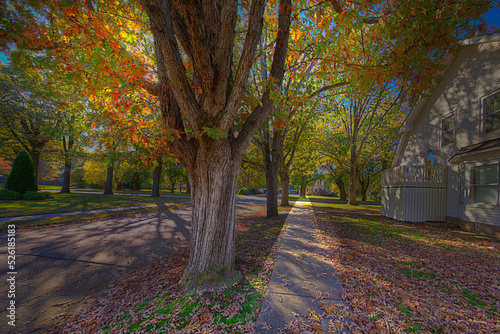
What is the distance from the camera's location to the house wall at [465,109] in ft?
25.0

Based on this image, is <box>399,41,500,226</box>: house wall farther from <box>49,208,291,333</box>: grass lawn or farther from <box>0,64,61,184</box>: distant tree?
<box>0,64,61,184</box>: distant tree

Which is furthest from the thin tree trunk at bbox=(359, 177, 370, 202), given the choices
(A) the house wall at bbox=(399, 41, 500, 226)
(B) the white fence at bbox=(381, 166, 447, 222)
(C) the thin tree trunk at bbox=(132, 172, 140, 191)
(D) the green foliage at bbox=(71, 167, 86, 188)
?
(D) the green foliage at bbox=(71, 167, 86, 188)

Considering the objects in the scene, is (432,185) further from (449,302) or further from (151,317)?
(151,317)

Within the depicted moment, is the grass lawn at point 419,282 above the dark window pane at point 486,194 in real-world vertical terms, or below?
below

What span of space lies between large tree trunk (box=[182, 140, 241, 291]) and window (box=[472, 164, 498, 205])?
32.0 ft

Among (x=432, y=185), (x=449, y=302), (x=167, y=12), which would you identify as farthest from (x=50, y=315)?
(x=432, y=185)

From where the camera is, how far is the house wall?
25.0ft

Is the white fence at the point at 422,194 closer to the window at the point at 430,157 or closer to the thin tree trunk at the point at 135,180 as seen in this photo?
the window at the point at 430,157

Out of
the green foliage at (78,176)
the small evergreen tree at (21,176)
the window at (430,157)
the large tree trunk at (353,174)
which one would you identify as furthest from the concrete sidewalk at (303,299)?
the green foliage at (78,176)

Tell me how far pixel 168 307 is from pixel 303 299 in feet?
6.31

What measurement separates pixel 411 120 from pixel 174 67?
1455 centimetres

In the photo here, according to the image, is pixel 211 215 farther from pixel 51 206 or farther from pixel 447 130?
pixel 51 206

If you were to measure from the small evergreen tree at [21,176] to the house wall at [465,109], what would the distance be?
24.8 metres

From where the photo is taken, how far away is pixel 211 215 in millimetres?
3342
